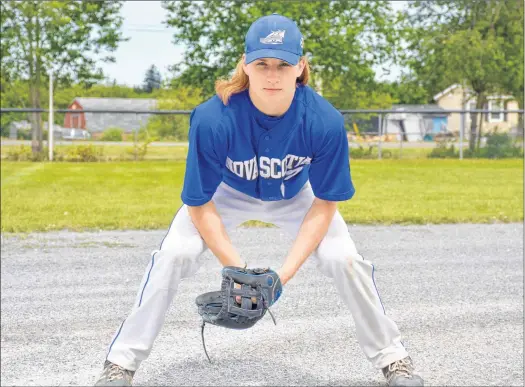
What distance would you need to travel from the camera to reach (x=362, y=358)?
3.80 meters

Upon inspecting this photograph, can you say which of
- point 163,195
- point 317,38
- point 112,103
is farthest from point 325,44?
point 112,103

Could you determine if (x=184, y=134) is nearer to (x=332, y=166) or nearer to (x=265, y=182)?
(x=265, y=182)

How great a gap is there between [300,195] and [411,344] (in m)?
1.19

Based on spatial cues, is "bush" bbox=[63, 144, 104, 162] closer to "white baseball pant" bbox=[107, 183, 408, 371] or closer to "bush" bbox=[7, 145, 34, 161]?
"bush" bbox=[7, 145, 34, 161]

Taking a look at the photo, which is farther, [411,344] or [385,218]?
[385,218]

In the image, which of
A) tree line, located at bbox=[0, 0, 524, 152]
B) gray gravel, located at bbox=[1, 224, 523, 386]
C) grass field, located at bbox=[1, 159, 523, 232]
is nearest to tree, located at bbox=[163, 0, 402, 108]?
tree line, located at bbox=[0, 0, 524, 152]

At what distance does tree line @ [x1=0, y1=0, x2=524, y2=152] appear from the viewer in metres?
22.3

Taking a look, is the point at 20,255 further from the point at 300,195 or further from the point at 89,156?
the point at 89,156

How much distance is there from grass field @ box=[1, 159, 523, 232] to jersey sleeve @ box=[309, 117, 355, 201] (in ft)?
16.5

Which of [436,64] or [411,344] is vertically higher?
[436,64]

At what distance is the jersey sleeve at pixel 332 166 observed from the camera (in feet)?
10.2

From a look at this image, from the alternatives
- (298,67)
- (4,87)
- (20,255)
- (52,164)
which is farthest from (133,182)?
(4,87)

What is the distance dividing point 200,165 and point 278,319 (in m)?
1.67

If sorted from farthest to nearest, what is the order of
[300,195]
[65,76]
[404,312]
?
[65,76] → [404,312] → [300,195]
